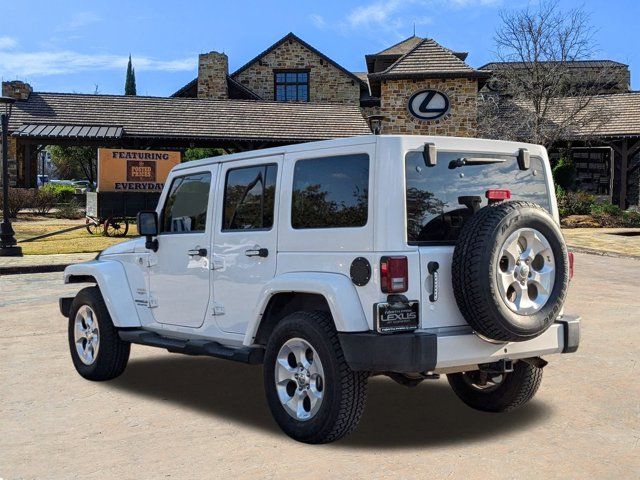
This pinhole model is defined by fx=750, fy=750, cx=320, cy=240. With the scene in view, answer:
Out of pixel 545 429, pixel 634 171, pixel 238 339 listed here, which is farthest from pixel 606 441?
pixel 634 171

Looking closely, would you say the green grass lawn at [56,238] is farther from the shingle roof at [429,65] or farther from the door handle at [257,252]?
the door handle at [257,252]

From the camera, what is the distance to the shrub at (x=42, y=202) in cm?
3466

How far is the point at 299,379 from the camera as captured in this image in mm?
4766

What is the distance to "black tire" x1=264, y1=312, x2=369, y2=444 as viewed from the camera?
450cm

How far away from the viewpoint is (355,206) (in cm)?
466

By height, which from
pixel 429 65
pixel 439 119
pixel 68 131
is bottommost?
pixel 68 131

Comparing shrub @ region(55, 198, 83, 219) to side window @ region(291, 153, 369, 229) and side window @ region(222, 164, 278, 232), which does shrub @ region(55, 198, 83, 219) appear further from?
side window @ region(291, 153, 369, 229)

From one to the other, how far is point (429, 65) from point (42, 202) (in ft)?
62.2

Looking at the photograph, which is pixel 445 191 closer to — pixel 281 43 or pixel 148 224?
pixel 148 224

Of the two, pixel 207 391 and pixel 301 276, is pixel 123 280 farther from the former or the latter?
pixel 301 276

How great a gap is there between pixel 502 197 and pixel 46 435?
336 centimetres

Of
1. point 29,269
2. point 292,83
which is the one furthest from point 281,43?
point 29,269

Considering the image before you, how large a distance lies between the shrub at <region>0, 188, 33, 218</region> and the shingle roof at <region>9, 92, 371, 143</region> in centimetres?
287

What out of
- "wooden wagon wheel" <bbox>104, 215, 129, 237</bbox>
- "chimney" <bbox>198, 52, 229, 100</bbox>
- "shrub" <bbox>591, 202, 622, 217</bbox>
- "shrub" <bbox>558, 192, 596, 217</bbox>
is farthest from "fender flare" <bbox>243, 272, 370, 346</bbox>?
"chimney" <bbox>198, 52, 229, 100</bbox>
